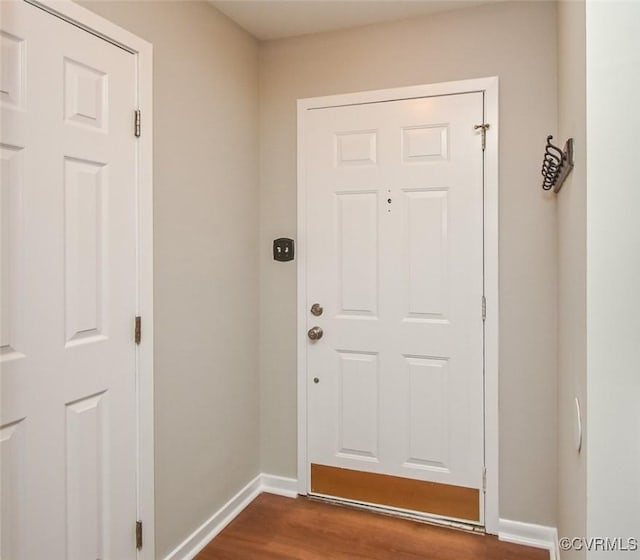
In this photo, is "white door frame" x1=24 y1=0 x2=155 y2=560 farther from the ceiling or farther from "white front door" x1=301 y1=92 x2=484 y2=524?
"white front door" x1=301 y1=92 x2=484 y2=524

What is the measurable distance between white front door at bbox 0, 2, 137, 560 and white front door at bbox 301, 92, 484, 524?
1079 millimetres

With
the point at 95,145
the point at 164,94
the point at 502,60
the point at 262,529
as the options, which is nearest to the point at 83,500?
the point at 262,529

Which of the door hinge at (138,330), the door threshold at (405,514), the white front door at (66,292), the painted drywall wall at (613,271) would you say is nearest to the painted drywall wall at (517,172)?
the door threshold at (405,514)

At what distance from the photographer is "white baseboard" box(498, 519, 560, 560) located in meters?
2.17

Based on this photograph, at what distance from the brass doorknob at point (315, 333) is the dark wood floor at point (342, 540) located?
91cm

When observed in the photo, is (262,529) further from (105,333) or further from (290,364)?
(105,333)

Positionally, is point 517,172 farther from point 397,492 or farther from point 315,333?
point 397,492

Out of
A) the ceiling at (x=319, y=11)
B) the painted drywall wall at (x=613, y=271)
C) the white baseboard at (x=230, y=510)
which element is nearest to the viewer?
the painted drywall wall at (x=613, y=271)

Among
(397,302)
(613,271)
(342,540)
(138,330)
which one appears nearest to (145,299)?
(138,330)

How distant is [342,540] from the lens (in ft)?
7.24

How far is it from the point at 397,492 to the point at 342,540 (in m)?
0.39

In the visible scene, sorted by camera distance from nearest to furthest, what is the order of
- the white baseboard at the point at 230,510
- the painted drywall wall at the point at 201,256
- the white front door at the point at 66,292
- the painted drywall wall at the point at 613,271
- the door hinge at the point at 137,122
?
1. the painted drywall wall at the point at 613,271
2. the white front door at the point at 66,292
3. the door hinge at the point at 137,122
4. the painted drywall wall at the point at 201,256
5. the white baseboard at the point at 230,510

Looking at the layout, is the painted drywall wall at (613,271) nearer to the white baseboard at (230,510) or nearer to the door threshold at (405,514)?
the door threshold at (405,514)

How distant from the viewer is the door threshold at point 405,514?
229 cm
